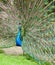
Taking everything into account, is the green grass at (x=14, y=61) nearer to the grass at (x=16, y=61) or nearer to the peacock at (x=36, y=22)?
the grass at (x=16, y=61)

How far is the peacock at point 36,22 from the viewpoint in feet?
21.5

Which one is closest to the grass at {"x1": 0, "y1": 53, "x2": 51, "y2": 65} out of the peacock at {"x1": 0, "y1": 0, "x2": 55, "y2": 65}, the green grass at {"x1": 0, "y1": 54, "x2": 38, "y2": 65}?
the green grass at {"x1": 0, "y1": 54, "x2": 38, "y2": 65}

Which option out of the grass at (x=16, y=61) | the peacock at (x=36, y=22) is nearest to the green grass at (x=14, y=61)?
the grass at (x=16, y=61)

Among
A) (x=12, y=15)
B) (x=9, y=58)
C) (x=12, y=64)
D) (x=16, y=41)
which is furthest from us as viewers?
(x=16, y=41)

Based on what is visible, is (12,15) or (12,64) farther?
(12,15)

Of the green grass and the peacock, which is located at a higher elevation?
the peacock

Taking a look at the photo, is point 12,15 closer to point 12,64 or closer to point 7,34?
point 7,34

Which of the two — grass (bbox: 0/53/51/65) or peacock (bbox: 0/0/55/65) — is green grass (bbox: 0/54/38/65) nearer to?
grass (bbox: 0/53/51/65)

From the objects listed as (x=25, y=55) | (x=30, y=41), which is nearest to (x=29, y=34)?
(x=30, y=41)

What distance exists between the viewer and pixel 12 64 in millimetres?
6043

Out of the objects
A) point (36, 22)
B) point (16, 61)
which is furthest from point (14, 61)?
point (36, 22)

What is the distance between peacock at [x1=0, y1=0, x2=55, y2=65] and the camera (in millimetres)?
6562

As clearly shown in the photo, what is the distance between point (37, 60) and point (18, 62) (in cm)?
50

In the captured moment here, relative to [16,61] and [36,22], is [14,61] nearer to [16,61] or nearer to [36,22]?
[16,61]
